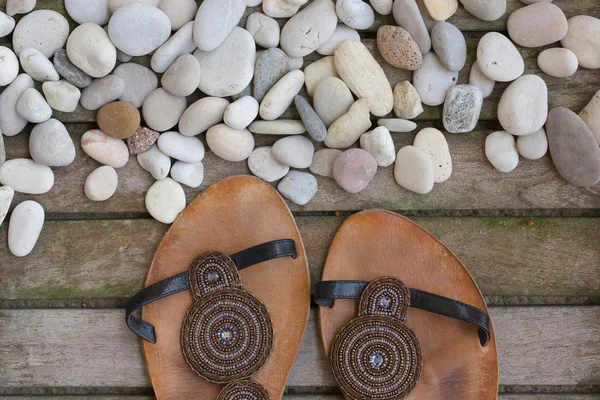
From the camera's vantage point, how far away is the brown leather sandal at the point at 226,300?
27.7 inches

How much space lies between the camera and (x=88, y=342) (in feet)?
2.42

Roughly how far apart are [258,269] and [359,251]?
12 cm

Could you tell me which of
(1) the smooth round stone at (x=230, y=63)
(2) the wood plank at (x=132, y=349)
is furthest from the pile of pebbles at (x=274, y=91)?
(2) the wood plank at (x=132, y=349)

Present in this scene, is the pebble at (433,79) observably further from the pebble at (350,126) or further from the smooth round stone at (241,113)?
the smooth round stone at (241,113)

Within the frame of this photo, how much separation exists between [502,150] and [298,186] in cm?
25

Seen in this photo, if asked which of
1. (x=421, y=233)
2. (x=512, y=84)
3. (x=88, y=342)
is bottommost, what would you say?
(x=88, y=342)

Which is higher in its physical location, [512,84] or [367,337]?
[512,84]

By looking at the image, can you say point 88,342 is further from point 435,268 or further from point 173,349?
point 435,268

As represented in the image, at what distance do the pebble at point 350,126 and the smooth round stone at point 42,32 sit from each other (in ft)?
1.12

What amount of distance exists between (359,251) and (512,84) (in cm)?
27

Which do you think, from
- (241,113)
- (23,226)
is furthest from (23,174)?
(241,113)

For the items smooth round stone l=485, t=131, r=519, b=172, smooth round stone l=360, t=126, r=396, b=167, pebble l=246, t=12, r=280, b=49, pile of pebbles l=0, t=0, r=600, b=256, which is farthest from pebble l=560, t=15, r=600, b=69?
pebble l=246, t=12, r=280, b=49

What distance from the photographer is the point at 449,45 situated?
2.31 ft

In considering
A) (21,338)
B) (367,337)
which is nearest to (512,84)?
(367,337)
